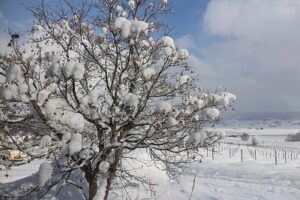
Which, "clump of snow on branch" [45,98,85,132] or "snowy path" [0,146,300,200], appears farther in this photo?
"snowy path" [0,146,300,200]

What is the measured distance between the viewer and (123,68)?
8.66 m

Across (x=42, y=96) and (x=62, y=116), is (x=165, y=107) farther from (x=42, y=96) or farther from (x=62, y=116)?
(x=42, y=96)

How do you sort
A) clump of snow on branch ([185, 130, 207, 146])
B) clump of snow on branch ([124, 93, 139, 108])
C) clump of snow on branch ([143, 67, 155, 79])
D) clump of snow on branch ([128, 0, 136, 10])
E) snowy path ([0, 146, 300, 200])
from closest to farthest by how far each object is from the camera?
clump of snow on branch ([185, 130, 207, 146]) < clump of snow on branch ([124, 93, 139, 108]) < clump of snow on branch ([143, 67, 155, 79]) < clump of snow on branch ([128, 0, 136, 10]) < snowy path ([0, 146, 300, 200])

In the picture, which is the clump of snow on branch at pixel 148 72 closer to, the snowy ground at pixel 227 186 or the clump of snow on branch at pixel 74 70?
the clump of snow on branch at pixel 74 70

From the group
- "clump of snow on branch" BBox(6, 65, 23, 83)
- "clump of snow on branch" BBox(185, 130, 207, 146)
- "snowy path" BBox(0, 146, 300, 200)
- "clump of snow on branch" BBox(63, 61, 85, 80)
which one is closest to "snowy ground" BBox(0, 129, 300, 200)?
"snowy path" BBox(0, 146, 300, 200)

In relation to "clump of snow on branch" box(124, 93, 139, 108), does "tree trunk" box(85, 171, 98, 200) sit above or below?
below

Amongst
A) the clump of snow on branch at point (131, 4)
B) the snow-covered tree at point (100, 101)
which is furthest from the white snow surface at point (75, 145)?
the clump of snow on branch at point (131, 4)

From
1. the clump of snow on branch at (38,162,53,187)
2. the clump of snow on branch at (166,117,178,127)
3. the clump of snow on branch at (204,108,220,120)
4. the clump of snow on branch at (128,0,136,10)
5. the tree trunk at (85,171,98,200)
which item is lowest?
the tree trunk at (85,171,98,200)

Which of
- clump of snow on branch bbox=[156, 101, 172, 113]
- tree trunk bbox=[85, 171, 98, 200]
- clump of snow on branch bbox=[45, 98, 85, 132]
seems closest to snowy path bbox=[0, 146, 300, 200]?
clump of snow on branch bbox=[156, 101, 172, 113]

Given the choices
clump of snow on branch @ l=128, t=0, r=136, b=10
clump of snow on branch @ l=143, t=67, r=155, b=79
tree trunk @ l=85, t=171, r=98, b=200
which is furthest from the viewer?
clump of snow on branch @ l=128, t=0, r=136, b=10

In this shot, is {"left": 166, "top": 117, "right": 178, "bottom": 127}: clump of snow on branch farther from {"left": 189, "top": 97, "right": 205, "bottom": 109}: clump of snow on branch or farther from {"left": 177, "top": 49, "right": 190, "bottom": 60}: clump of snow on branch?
{"left": 177, "top": 49, "right": 190, "bottom": 60}: clump of snow on branch

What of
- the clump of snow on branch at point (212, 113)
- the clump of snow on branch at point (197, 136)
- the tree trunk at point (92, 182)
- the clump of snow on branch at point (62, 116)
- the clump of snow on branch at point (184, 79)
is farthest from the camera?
the tree trunk at point (92, 182)

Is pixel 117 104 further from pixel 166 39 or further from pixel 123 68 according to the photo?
pixel 166 39

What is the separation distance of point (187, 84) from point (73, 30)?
273 centimetres
